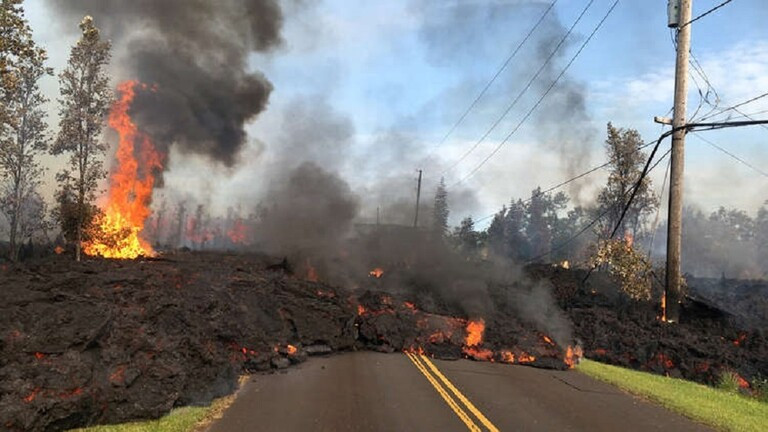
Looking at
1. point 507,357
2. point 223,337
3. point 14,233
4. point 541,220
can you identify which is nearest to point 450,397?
point 507,357

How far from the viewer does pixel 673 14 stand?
56.4 ft

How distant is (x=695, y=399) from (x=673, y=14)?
40.1ft

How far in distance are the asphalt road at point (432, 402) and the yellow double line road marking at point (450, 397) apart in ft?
0.06

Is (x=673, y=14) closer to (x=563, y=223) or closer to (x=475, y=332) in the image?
(x=475, y=332)

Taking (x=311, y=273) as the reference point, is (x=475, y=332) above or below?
below

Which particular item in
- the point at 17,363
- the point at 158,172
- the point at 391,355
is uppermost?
the point at 158,172

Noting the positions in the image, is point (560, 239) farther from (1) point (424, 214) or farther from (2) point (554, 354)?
(2) point (554, 354)

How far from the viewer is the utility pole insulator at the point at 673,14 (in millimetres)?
17094

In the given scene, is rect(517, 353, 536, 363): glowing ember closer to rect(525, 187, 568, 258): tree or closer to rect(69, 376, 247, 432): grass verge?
rect(69, 376, 247, 432): grass verge

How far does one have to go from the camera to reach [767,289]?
129 feet

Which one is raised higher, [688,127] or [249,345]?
[688,127]

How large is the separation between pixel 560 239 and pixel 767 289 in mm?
67354

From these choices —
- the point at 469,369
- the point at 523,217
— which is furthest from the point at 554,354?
the point at 523,217

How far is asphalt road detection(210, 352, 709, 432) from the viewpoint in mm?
8289
